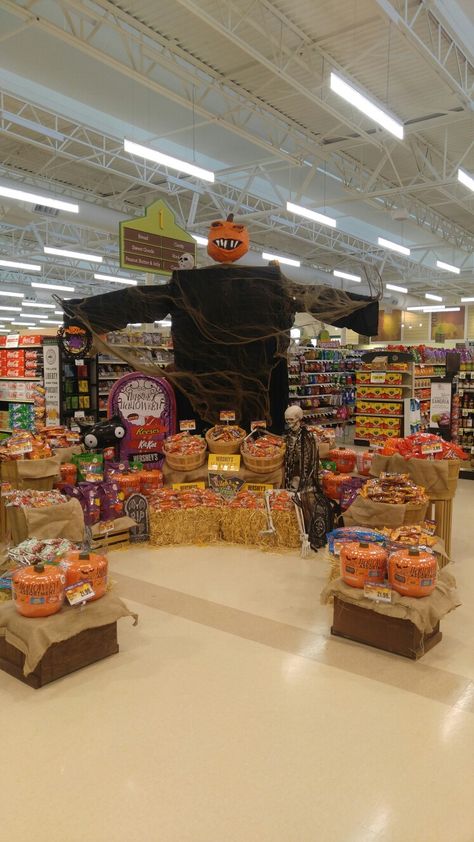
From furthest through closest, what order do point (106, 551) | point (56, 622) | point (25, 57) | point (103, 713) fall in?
point (25, 57)
point (106, 551)
point (56, 622)
point (103, 713)

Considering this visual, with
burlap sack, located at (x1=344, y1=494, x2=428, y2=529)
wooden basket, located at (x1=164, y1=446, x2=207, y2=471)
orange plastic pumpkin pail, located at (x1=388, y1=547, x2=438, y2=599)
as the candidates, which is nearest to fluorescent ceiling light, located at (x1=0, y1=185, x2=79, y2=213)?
wooden basket, located at (x1=164, y1=446, x2=207, y2=471)

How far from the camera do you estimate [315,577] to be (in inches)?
181

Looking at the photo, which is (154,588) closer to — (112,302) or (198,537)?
(198,537)

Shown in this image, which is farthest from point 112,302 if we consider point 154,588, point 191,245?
point 154,588

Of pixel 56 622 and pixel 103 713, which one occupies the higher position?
pixel 56 622

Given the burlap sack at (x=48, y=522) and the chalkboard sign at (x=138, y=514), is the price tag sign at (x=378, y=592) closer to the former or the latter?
the burlap sack at (x=48, y=522)

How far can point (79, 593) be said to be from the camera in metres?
3.12

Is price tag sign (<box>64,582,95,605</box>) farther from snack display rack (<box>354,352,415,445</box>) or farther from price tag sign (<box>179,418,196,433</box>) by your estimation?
snack display rack (<box>354,352,415,445</box>)

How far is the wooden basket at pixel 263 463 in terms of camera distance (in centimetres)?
577

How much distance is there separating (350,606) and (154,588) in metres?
1.53

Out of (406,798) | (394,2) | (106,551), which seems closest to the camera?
(406,798)

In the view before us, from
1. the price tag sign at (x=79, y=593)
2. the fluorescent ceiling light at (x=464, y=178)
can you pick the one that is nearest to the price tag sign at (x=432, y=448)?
the price tag sign at (x=79, y=593)

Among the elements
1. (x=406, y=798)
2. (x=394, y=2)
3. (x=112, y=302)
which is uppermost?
(x=394, y=2)

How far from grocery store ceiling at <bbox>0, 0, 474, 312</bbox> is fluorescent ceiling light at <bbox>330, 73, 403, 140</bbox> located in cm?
89
